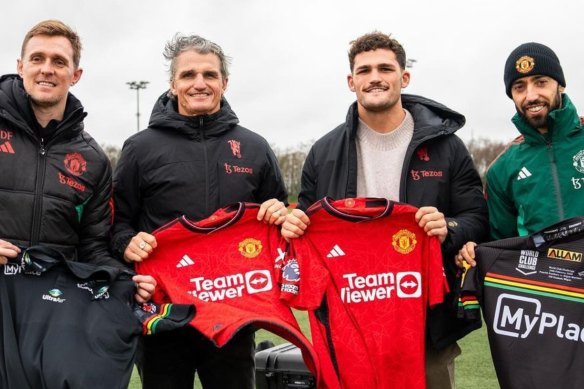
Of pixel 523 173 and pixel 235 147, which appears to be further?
pixel 235 147

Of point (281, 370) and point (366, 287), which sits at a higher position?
point (366, 287)

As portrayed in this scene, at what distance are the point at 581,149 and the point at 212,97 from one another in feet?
6.85

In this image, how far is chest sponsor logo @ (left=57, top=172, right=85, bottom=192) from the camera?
340 cm

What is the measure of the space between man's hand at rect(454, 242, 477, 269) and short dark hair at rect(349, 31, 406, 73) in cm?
118

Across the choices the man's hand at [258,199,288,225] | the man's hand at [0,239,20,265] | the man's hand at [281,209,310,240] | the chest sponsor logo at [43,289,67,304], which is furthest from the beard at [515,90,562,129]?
the man's hand at [0,239,20,265]

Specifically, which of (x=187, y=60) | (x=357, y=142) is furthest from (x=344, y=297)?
(x=187, y=60)

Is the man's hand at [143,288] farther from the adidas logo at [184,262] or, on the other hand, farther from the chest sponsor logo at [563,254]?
the chest sponsor logo at [563,254]

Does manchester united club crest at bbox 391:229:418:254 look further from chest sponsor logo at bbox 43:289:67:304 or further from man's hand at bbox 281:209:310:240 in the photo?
chest sponsor logo at bbox 43:289:67:304

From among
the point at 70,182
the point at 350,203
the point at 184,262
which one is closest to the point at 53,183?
the point at 70,182

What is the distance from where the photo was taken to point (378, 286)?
12.0 feet

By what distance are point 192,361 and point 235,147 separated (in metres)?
1.27

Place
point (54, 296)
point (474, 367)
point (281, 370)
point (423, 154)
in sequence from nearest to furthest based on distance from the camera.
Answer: point (54, 296) → point (423, 154) → point (281, 370) → point (474, 367)

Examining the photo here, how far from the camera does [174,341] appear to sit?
363 centimetres

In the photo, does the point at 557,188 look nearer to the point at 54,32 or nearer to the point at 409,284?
the point at 409,284
